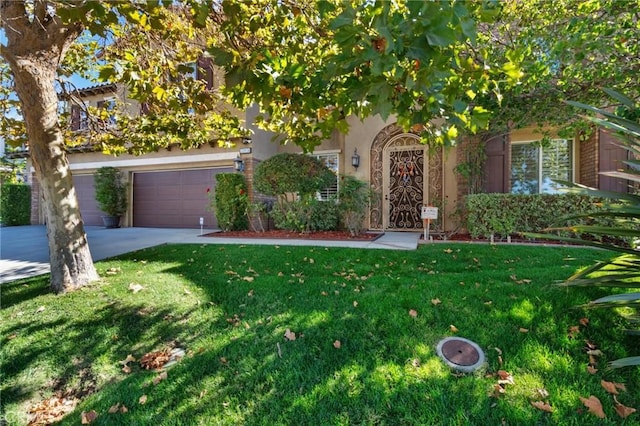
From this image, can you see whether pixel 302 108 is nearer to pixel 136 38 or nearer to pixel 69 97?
pixel 136 38

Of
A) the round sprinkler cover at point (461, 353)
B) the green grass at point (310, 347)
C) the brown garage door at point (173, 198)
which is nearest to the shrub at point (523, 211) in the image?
the green grass at point (310, 347)

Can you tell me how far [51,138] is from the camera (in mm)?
3877

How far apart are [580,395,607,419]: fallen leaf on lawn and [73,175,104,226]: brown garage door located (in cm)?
1600

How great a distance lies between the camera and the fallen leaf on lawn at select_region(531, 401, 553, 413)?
195cm

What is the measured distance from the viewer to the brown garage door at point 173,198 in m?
11.7

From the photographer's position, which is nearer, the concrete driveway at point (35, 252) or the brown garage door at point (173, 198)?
the concrete driveway at point (35, 252)

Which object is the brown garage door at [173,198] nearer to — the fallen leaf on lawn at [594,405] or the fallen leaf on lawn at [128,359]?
the fallen leaf on lawn at [128,359]

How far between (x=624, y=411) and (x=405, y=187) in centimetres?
813

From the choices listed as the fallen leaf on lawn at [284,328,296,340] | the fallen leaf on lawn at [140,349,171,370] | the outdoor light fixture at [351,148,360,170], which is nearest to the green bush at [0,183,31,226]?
the outdoor light fixture at [351,148,360,170]

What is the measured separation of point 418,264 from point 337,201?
14.7ft

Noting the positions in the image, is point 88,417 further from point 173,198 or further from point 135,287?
point 173,198

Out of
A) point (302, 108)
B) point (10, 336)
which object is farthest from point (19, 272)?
point (302, 108)

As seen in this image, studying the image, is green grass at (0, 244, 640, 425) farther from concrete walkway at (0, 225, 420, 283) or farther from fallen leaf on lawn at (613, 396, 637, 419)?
concrete walkway at (0, 225, 420, 283)

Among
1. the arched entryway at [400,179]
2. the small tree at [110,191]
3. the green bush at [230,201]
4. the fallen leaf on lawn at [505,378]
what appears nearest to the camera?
the fallen leaf on lawn at [505,378]
